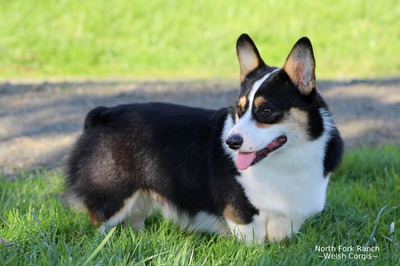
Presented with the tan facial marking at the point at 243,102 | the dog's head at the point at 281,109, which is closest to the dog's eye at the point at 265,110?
the dog's head at the point at 281,109

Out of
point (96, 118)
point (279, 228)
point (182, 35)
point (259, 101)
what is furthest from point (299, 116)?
point (182, 35)

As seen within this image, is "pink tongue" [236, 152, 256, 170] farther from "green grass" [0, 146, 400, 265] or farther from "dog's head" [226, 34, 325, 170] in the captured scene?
"green grass" [0, 146, 400, 265]

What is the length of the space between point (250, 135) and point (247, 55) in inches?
25.4

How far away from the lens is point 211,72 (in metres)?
9.88

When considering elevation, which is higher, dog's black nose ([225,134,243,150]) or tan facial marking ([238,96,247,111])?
tan facial marking ([238,96,247,111])

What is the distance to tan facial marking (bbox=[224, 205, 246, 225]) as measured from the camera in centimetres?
317

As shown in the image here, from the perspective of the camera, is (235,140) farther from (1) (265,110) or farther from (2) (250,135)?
(1) (265,110)

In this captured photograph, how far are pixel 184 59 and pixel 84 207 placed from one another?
707 cm

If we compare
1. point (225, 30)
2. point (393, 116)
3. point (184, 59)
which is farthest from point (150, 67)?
point (393, 116)

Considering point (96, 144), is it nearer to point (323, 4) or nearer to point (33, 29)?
point (33, 29)

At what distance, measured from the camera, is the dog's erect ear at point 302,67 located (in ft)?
9.74

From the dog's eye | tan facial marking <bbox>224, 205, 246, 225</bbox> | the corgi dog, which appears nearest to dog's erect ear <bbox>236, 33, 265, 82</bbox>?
the corgi dog

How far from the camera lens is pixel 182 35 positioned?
36.3 ft

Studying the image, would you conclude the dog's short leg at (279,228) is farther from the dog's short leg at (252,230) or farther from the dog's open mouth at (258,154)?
the dog's open mouth at (258,154)
